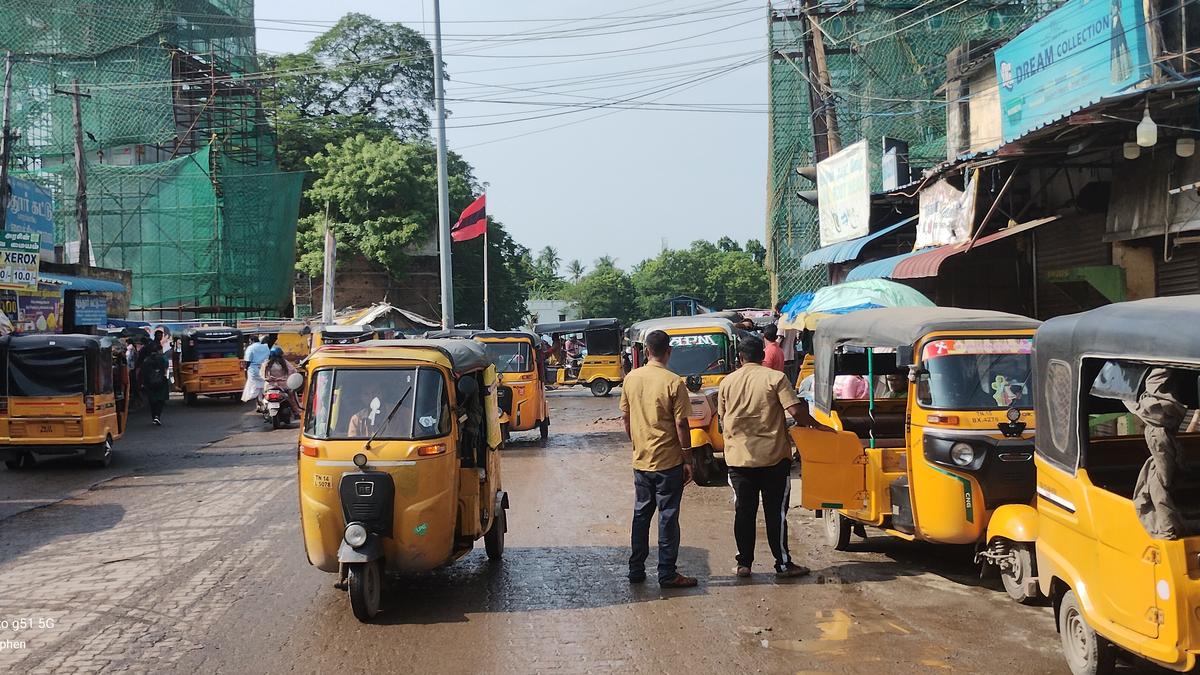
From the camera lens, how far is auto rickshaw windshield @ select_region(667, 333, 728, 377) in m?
14.0

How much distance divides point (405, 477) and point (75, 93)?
25006mm

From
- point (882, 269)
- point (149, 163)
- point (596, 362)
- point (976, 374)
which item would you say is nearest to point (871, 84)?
point (882, 269)

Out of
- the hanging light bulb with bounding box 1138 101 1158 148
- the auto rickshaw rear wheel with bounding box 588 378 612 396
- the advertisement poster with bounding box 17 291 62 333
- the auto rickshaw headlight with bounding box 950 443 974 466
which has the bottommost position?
the auto rickshaw rear wheel with bounding box 588 378 612 396

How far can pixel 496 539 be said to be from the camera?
27.5ft

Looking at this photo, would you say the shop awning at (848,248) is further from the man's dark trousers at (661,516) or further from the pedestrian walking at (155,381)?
the pedestrian walking at (155,381)

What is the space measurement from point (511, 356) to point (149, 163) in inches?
1214

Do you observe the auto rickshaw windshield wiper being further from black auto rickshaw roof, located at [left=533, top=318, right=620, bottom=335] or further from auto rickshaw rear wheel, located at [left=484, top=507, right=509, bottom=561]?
black auto rickshaw roof, located at [left=533, top=318, right=620, bottom=335]

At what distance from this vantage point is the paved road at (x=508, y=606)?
5.86m

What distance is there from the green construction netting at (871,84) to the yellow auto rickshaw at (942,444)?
18.0 metres

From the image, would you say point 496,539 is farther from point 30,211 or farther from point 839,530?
point 30,211

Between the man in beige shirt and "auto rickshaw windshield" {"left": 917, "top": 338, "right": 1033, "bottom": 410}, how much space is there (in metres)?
1.93

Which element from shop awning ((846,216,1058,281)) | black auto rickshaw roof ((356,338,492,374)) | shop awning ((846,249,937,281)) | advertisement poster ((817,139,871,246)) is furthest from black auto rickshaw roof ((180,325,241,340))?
black auto rickshaw roof ((356,338,492,374))

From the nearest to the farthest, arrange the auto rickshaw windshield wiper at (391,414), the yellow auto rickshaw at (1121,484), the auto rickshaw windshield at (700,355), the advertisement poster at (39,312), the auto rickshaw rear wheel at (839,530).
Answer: the yellow auto rickshaw at (1121,484), the auto rickshaw windshield wiper at (391,414), the auto rickshaw rear wheel at (839,530), the auto rickshaw windshield at (700,355), the advertisement poster at (39,312)

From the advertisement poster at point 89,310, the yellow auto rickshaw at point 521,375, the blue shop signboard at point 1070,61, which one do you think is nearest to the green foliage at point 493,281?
the advertisement poster at point 89,310
